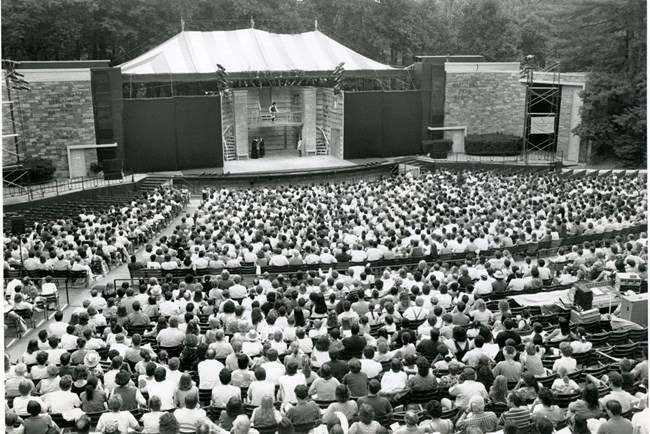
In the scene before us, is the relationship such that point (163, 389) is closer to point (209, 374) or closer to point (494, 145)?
point (209, 374)

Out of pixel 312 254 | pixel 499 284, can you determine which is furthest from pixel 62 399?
pixel 312 254

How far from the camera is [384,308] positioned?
10992 mm

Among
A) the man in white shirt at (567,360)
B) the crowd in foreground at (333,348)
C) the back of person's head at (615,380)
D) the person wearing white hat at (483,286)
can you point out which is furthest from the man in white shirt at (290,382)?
the person wearing white hat at (483,286)

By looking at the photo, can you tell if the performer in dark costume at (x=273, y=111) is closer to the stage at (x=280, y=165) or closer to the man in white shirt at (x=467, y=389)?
the stage at (x=280, y=165)

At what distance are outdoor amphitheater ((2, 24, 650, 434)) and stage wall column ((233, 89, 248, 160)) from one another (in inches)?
4.6

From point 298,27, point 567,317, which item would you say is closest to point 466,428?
point 567,317

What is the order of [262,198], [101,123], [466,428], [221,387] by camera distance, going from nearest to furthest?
1. [466,428]
2. [221,387]
3. [262,198]
4. [101,123]

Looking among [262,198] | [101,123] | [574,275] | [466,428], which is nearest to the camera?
[466,428]

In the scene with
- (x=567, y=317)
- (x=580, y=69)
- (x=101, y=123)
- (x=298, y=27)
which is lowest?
(x=567, y=317)

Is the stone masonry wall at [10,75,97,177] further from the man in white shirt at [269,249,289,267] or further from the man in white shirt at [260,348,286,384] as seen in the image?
the man in white shirt at [260,348,286,384]

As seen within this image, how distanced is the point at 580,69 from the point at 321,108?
46.9ft

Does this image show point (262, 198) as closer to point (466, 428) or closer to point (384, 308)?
point (384, 308)

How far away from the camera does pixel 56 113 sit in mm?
29734

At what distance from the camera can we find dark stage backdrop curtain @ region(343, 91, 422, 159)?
3481 cm
